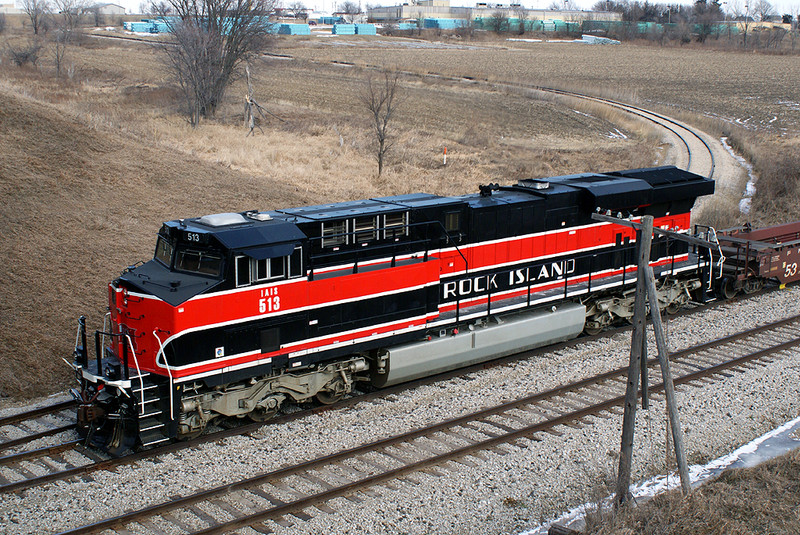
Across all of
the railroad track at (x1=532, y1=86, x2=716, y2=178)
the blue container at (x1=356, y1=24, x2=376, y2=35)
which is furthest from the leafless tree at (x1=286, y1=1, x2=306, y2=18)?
the railroad track at (x1=532, y1=86, x2=716, y2=178)

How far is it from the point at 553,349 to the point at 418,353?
381 cm

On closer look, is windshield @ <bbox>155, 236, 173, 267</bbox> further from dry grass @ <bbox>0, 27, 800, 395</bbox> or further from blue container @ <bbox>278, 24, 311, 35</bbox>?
blue container @ <bbox>278, 24, 311, 35</bbox>

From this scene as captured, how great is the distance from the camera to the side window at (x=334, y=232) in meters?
12.4

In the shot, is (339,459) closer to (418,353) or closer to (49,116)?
(418,353)

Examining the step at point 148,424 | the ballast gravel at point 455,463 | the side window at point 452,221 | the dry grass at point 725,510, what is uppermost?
the side window at point 452,221

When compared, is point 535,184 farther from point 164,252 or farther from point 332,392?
point 164,252

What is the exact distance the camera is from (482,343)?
47.6 feet

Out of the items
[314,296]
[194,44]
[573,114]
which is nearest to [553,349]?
[314,296]

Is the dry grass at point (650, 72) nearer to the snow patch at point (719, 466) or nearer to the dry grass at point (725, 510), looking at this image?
the snow patch at point (719, 466)

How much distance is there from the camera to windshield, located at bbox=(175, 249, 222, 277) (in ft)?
36.4

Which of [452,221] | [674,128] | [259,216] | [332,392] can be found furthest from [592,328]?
[674,128]

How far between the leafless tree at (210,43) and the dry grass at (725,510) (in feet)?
105

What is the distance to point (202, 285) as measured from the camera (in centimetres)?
1093

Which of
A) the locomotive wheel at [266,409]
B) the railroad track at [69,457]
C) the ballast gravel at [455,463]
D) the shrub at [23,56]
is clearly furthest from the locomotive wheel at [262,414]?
the shrub at [23,56]
